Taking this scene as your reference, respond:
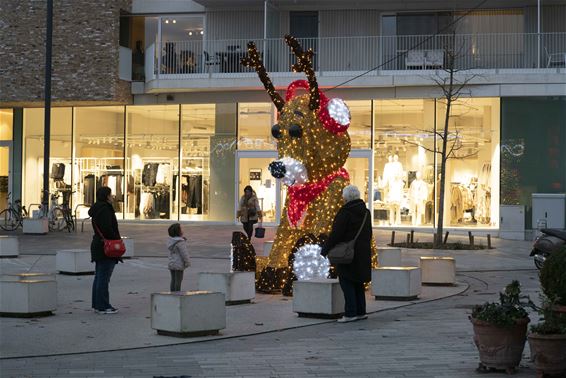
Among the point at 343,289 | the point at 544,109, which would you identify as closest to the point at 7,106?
the point at 544,109

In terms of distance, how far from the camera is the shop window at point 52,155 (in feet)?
120

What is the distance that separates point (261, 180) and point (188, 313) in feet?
76.4

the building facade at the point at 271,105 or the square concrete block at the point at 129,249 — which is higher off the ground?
the building facade at the point at 271,105

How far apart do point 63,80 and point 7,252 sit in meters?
14.4

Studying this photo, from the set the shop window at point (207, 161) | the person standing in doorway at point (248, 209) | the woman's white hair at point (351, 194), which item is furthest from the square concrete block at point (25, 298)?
the shop window at point (207, 161)

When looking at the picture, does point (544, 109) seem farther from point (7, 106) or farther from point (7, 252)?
point (7, 106)

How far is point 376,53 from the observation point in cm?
3200

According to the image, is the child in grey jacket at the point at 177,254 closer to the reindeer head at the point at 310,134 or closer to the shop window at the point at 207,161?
the reindeer head at the point at 310,134

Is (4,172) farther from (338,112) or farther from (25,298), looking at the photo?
(25,298)

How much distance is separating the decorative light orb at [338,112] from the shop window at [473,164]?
1703 centimetres

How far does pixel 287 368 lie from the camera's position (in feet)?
28.4

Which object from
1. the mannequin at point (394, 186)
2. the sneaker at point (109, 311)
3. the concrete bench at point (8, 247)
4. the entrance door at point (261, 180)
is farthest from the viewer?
the entrance door at point (261, 180)

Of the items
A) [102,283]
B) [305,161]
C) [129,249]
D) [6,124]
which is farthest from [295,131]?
[6,124]

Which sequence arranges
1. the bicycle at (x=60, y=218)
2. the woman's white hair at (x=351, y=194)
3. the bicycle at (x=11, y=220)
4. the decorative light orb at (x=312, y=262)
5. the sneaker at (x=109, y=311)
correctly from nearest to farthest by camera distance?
1. the woman's white hair at (x=351, y=194)
2. the sneaker at (x=109, y=311)
3. the decorative light orb at (x=312, y=262)
4. the bicycle at (x=60, y=218)
5. the bicycle at (x=11, y=220)
